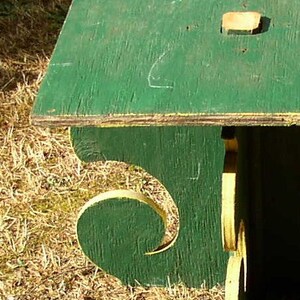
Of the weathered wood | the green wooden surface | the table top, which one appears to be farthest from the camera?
Result: the green wooden surface

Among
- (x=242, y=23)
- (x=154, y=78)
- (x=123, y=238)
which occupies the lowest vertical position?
(x=123, y=238)

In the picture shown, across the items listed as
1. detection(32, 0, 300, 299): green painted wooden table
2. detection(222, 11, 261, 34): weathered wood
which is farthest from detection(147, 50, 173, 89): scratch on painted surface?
detection(222, 11, 261, 34): weathered wood

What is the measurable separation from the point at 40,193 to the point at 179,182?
68 centimetres

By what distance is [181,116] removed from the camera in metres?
1.65

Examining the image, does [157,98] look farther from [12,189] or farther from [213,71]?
[12,189]

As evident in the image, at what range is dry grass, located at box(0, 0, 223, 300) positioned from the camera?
8.13 ft

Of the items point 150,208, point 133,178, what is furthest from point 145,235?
point 133,178

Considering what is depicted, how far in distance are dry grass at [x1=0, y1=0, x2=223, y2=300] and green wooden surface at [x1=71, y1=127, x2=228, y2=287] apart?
0.10 meters

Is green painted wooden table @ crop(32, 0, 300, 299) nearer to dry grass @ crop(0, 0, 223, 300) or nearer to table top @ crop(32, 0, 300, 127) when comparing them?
table top @ crop(32, 0, 300, 127)

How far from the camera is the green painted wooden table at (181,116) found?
168cm

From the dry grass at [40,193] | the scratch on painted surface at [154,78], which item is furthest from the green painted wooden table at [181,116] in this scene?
the dry grass at [40,193]

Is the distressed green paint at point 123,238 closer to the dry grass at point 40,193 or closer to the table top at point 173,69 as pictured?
the dry grass at point 40,193

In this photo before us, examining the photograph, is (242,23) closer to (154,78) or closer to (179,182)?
(154,78)

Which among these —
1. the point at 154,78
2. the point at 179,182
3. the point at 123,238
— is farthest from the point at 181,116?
the point at 123,238
